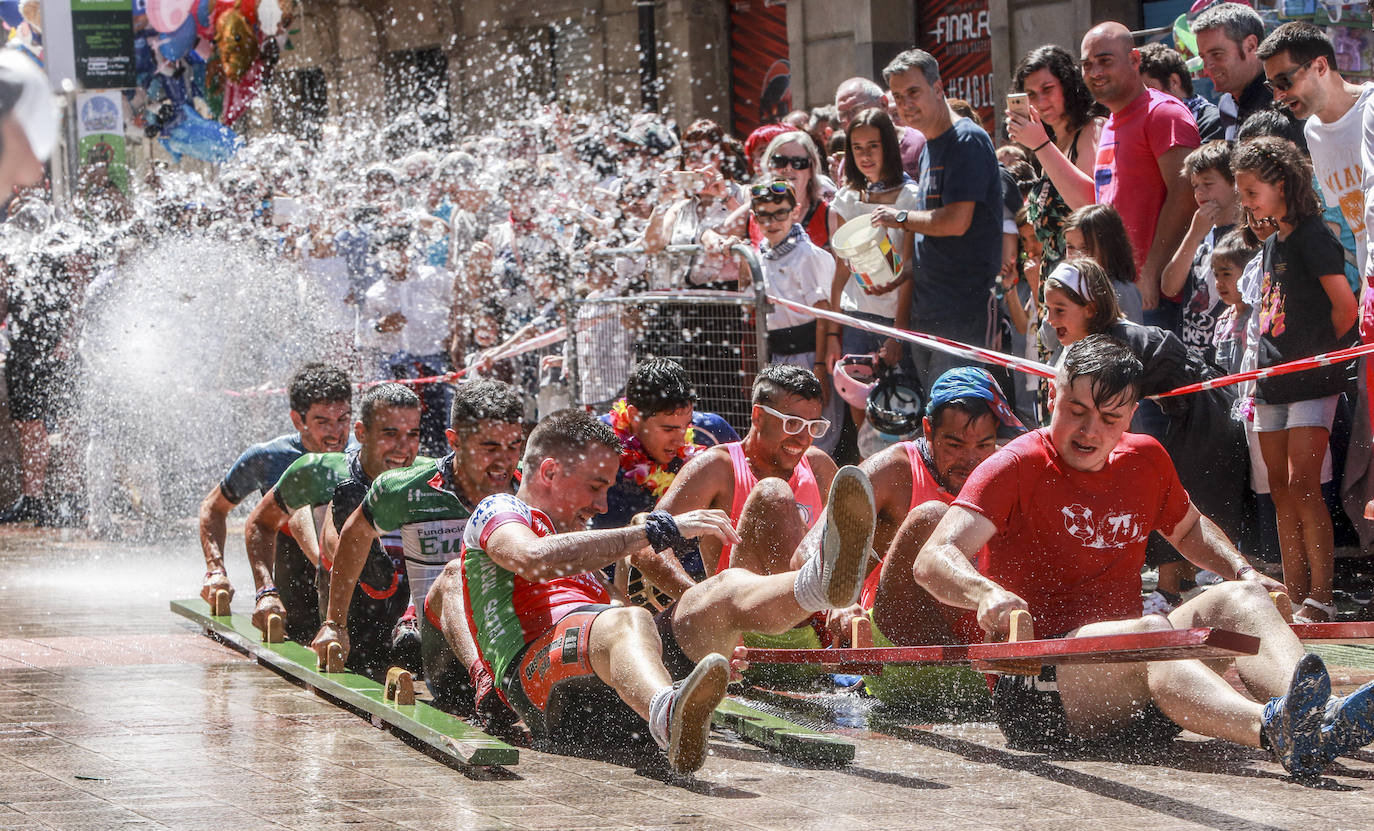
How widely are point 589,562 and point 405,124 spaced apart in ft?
61.2

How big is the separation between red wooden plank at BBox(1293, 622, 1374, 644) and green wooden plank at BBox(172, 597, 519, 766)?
228 centimetres

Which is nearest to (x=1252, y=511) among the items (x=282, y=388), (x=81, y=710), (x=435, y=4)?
(x=81, y=710)

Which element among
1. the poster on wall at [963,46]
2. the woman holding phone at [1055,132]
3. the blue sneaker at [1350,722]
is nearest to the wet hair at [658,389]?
the woman holding phone at [1055,132]

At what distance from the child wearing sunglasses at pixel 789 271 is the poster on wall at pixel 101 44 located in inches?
407

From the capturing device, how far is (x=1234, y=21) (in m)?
8.06

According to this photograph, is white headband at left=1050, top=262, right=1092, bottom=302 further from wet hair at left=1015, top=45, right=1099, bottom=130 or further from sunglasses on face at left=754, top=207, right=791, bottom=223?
sunglasses on face at left=754, top=207, right=791, bottom=223

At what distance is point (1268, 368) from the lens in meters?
7.29

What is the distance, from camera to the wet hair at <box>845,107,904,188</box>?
8.77 m

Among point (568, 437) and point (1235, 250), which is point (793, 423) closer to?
point (568, 437)

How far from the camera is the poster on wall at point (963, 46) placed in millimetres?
14914

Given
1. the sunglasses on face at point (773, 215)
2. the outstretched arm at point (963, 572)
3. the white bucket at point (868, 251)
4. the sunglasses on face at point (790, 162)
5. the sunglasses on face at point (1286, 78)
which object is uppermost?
the sunglasses on face at point (790, 162)

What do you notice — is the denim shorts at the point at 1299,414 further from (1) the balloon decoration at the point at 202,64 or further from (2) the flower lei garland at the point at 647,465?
(1) the balloon decoration at the point at 202,64

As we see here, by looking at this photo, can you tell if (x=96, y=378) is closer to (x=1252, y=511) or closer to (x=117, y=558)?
(x=117, y=558)

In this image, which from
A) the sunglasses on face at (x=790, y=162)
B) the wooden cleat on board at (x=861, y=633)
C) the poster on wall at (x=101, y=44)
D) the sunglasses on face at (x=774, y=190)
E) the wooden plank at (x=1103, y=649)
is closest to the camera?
the wooden plank at (x=1103, y=649)
